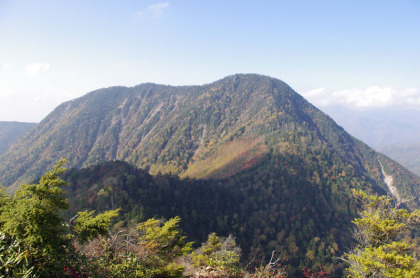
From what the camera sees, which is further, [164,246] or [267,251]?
[267,251]

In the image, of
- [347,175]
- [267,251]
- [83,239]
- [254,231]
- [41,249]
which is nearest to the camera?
[41,249]

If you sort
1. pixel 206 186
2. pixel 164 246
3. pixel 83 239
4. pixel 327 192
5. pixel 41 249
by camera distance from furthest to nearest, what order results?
pixel 327 192 → pixel 206 186 → pixel 164 246 → pixel 83 239 → pixel 41 249

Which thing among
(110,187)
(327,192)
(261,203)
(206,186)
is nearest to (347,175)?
(327,192)

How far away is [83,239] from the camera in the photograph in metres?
17.0

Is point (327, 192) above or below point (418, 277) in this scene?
below

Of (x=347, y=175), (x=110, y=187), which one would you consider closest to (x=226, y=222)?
(x=110, y=187)

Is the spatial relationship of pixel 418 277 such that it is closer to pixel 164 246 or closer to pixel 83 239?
pixel 164 246

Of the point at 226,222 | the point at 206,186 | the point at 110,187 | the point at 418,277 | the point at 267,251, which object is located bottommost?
the point at 267,251

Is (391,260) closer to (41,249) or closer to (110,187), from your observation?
(41,249)

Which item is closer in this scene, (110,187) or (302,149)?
(110,187)

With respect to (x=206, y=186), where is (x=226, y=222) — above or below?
below

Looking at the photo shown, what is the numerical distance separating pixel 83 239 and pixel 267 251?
368 ft

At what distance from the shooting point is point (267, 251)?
110 meters

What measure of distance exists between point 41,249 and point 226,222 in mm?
110381
